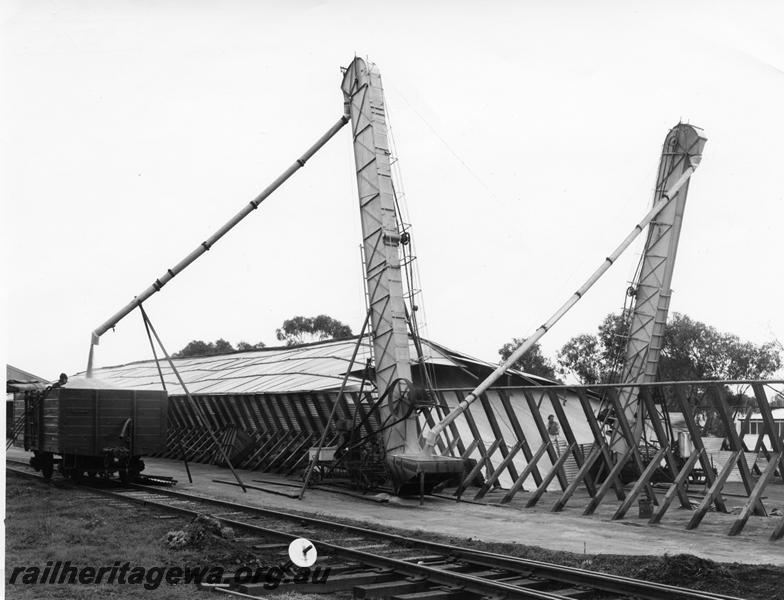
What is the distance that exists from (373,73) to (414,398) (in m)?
9.05

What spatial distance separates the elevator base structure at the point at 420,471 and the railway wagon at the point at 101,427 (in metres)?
6.70

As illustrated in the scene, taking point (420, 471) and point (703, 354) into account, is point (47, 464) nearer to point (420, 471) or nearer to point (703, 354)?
point (420, 471)

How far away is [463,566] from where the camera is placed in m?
11.6

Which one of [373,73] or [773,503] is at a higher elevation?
[373,73]

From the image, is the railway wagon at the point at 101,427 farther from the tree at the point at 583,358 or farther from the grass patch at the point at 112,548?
the tree at the point at 583,358

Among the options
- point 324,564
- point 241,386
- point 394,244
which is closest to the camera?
point 324,564

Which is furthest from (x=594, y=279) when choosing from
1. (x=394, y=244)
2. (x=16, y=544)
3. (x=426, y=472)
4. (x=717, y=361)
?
(x=717, y=361)

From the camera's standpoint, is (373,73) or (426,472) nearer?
(426,472)

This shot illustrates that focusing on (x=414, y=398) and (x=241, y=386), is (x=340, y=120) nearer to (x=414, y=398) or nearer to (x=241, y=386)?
(x=414, y=398)

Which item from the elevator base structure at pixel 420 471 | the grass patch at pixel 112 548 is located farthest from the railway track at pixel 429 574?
the elevator base structure at pixel 420 471

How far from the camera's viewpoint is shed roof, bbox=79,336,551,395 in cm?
2983

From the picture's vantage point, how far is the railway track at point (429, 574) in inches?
387

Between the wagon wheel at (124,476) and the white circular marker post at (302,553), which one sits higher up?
the white circular marker post at (302,553)

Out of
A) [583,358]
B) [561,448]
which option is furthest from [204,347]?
[561,448]
